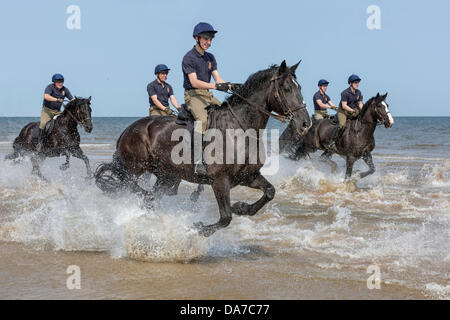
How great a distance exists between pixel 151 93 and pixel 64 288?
6515 mm

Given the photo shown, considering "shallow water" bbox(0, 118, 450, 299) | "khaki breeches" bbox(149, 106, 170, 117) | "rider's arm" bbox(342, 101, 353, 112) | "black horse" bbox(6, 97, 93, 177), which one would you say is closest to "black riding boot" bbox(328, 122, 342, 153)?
"rider's arm" bbox(342, 101, 353, 112)

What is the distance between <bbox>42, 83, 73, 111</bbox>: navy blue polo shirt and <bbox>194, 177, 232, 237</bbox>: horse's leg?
8.70 metres

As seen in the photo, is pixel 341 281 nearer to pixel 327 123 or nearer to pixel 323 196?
pixel 323 196

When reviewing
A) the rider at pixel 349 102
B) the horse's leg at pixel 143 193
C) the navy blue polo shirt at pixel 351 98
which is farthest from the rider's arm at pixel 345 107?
the horse's leg at pixel 143 193

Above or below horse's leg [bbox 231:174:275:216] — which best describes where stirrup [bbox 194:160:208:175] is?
above

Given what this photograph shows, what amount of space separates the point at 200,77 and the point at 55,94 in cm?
786

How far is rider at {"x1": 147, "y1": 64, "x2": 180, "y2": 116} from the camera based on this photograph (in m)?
10.9

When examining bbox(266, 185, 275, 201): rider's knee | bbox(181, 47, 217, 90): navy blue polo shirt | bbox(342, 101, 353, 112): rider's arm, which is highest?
bbox(181, 47, 217, 90): navy blue polo shirt

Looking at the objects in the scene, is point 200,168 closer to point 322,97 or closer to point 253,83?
point 253,83

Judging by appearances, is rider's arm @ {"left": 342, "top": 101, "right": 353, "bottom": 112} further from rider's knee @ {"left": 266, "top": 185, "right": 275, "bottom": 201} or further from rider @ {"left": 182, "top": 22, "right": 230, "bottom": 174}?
rider's knee @ {"left": 266, "top": 185, "right": 275, "bottom": 201}

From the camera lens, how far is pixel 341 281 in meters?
5.48

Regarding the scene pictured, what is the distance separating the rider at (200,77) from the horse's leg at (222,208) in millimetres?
318
